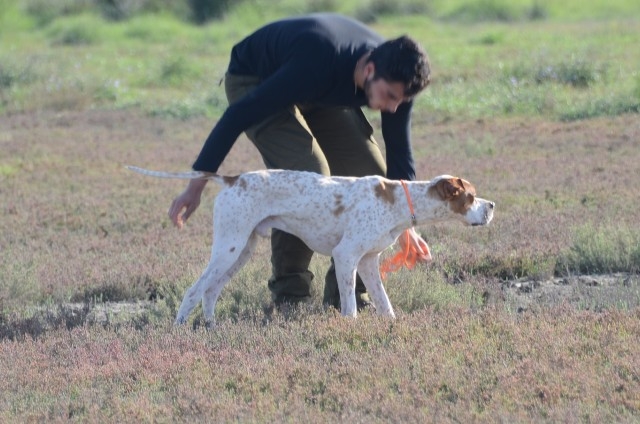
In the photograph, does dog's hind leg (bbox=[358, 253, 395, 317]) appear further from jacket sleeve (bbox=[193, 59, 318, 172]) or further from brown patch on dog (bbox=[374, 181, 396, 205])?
jacket sleeve (bbox=[193, 59, 318, 172])

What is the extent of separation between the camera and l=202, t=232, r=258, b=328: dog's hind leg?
264 inches

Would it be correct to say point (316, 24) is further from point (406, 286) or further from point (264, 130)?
point (406, 286)

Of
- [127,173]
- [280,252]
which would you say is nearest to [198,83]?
[127,173]

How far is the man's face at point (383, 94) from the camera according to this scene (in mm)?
5836

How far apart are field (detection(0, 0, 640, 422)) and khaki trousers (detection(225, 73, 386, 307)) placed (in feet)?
0.69

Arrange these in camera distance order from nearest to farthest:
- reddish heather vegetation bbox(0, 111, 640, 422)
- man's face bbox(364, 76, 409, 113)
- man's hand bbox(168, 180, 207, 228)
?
reddish heather vegetation bbox(0, 111, 640, 422), man's face bbox(364, 76, 409, 113), man's hand bbox(168, 180, 207, 228)

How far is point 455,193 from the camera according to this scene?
257 inches

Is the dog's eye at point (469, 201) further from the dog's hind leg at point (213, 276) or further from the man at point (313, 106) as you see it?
the dog's hind leg at point (213, 276)

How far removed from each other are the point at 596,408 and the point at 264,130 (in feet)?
8.66

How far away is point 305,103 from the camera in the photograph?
21.6 ft

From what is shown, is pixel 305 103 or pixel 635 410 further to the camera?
pixel 305 103

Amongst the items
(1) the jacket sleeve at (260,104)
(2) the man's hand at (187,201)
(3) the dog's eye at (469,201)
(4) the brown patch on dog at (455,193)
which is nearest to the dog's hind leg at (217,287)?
(2) the man's hand at (187,201)

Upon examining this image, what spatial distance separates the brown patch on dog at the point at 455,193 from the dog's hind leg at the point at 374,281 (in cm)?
52

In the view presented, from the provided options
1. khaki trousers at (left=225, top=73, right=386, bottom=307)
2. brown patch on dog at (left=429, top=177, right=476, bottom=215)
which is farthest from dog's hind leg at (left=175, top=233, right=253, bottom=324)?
brown patch on dog at (left=429, top=177, right=476, bottom=215)
